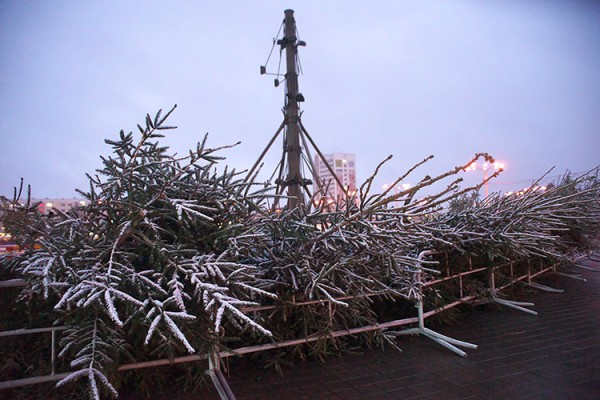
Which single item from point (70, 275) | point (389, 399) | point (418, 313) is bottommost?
point (389, 399)

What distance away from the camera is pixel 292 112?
26.2ft

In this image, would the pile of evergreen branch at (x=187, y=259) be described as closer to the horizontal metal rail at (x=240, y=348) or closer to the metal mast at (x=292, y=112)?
the horizontal metal rail at (x=240, y=348)

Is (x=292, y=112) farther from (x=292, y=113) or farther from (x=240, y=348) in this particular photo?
(x=240, y=348)

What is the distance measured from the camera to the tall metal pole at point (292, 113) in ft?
25.6

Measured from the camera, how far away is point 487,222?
534cm

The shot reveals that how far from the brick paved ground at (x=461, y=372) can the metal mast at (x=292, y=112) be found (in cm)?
378

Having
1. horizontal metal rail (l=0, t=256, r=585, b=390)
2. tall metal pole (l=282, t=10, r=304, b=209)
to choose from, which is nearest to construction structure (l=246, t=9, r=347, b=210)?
tall metal pole (l=282, t=10, r=304, b=209)

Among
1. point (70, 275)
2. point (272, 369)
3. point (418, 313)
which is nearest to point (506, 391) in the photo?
point (418, 313)

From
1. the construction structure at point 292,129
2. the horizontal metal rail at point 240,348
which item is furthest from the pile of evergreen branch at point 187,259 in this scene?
the construction structure at point 292,129

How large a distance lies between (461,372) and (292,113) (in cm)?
558

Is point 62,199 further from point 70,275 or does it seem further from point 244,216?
point 244,216

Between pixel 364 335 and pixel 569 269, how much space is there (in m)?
8.01

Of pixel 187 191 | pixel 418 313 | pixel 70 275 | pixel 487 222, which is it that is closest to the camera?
pixel 70 275

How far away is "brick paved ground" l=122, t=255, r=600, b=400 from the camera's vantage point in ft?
10.9
